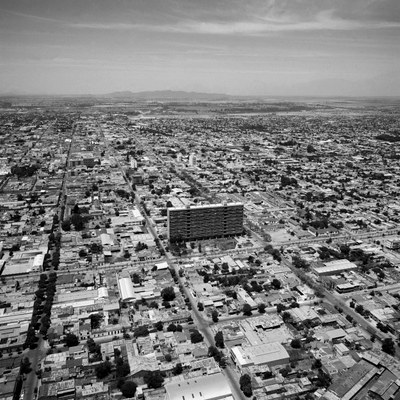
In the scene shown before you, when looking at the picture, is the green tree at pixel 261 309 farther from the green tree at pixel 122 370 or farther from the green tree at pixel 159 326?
the green tree at pixel 122 370

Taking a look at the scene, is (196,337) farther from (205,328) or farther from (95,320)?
(95,320)

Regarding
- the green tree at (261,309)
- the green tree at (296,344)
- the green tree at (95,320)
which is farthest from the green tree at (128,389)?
the green tree at (261,309)

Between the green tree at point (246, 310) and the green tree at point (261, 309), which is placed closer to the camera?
the green tree at point (246, 310)

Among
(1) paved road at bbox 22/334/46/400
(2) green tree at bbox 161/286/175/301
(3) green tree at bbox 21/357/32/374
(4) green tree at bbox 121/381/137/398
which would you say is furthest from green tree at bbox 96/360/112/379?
(2) green tree at bbox 161/286/175/301

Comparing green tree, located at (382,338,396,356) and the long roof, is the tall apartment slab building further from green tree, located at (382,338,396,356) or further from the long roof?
green tree, located at (382,338,396,356)

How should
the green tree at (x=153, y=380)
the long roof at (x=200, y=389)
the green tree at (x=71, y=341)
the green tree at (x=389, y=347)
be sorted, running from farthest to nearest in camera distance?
the green tree at (x=71, y=341) → the green tree at (x=389, y=347) → the green tree at (x=153, y=380) → the long roof at (x=200, y=389)

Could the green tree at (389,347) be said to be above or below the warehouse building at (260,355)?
above
